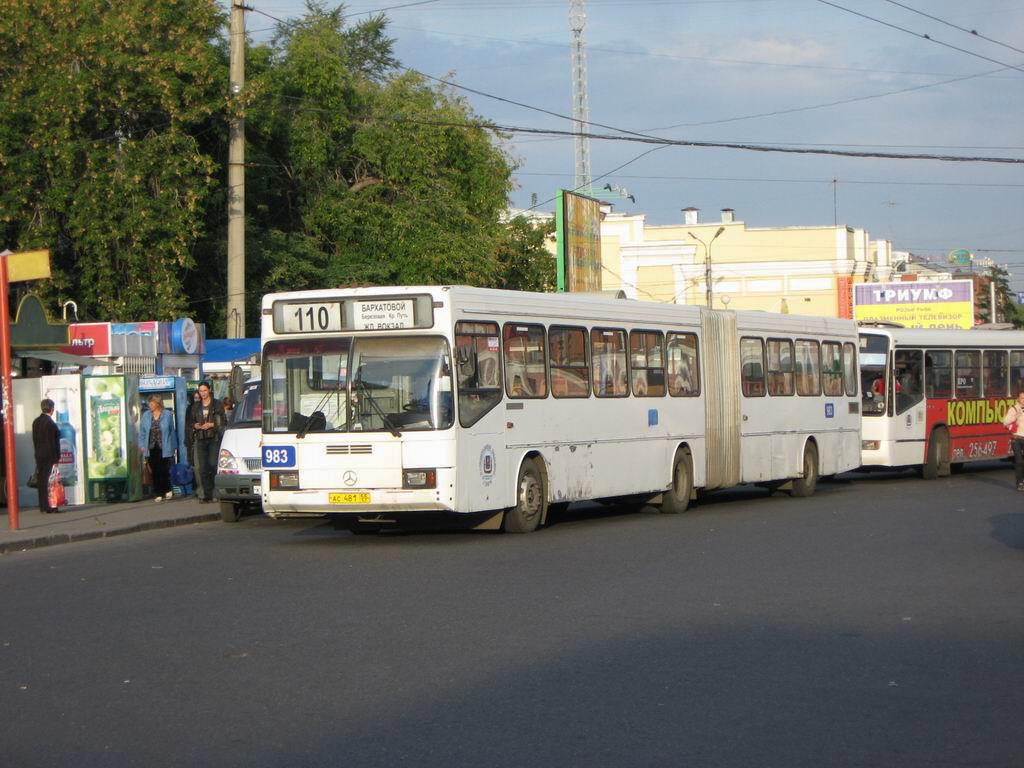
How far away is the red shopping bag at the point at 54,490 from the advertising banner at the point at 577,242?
69.4 ft

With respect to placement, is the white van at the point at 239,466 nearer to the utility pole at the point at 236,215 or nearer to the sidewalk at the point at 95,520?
the sidewalk at the point at 95,520

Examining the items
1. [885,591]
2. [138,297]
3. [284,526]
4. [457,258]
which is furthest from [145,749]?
[457,258]

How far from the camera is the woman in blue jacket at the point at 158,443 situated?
2428 cm

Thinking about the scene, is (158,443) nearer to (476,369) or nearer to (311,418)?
(311,418)

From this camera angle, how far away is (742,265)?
90.5 m

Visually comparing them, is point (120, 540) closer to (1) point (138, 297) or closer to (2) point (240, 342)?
(2) point (240, 342)

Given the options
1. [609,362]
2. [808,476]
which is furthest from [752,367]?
[609,362]

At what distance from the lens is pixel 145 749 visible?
6832mm

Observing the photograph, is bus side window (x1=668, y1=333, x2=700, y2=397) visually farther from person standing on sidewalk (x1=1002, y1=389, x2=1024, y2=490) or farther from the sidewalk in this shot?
the sidewalk

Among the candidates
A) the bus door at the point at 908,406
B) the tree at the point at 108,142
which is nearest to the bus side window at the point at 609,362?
the bus door at the point at 908,406

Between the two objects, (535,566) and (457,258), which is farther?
(457,258)

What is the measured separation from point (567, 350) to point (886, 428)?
509 inches

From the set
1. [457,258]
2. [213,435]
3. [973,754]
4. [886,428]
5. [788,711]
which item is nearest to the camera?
[973,754]

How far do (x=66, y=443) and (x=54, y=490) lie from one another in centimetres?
210
